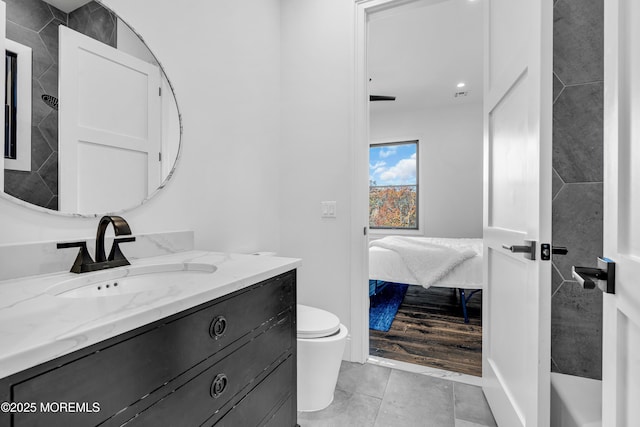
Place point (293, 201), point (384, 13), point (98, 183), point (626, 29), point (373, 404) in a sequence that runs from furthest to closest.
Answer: point (293, 201)
point (384, 13)
point (373, 404)
point (98, 183)
point (626, 29)

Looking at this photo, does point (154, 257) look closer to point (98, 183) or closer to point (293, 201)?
point (98, 183)

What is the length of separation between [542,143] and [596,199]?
0.73 m

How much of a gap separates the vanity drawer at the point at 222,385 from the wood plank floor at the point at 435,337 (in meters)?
1.28

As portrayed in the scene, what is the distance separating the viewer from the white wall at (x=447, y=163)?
477 centimetres

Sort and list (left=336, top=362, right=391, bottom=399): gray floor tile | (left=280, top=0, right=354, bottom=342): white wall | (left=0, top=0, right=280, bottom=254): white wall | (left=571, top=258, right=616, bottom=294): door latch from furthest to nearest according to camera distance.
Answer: (left=280, top=0, right=354, bottom=342): white wall, (left=336, top=362, right=391, bottom=399): gray floor tile, (left=0, top=0, right=280, bottom=254): white wall, (left=571, top=258, right=616, bottom=294): door latch

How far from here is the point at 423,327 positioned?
2.61 m

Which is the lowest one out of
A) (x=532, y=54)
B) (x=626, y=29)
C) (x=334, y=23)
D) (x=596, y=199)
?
(x=596, y=199)

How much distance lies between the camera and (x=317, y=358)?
1449 millimetres

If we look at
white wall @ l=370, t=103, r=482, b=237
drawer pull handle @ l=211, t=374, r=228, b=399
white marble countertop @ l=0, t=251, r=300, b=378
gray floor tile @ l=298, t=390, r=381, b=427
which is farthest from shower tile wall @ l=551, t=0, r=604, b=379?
white wall @ l=370, t=103, r=482, b=237

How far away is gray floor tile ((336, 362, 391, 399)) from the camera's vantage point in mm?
1733

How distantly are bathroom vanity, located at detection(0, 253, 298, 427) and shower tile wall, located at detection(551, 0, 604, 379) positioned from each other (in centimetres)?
133

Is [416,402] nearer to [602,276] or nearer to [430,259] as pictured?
[602,276]

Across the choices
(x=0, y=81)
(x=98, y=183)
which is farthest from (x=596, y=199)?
(x=0, y=81)

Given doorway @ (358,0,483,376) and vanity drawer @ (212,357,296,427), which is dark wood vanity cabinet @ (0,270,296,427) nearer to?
vanity drawer @ (212,357,296,427)
